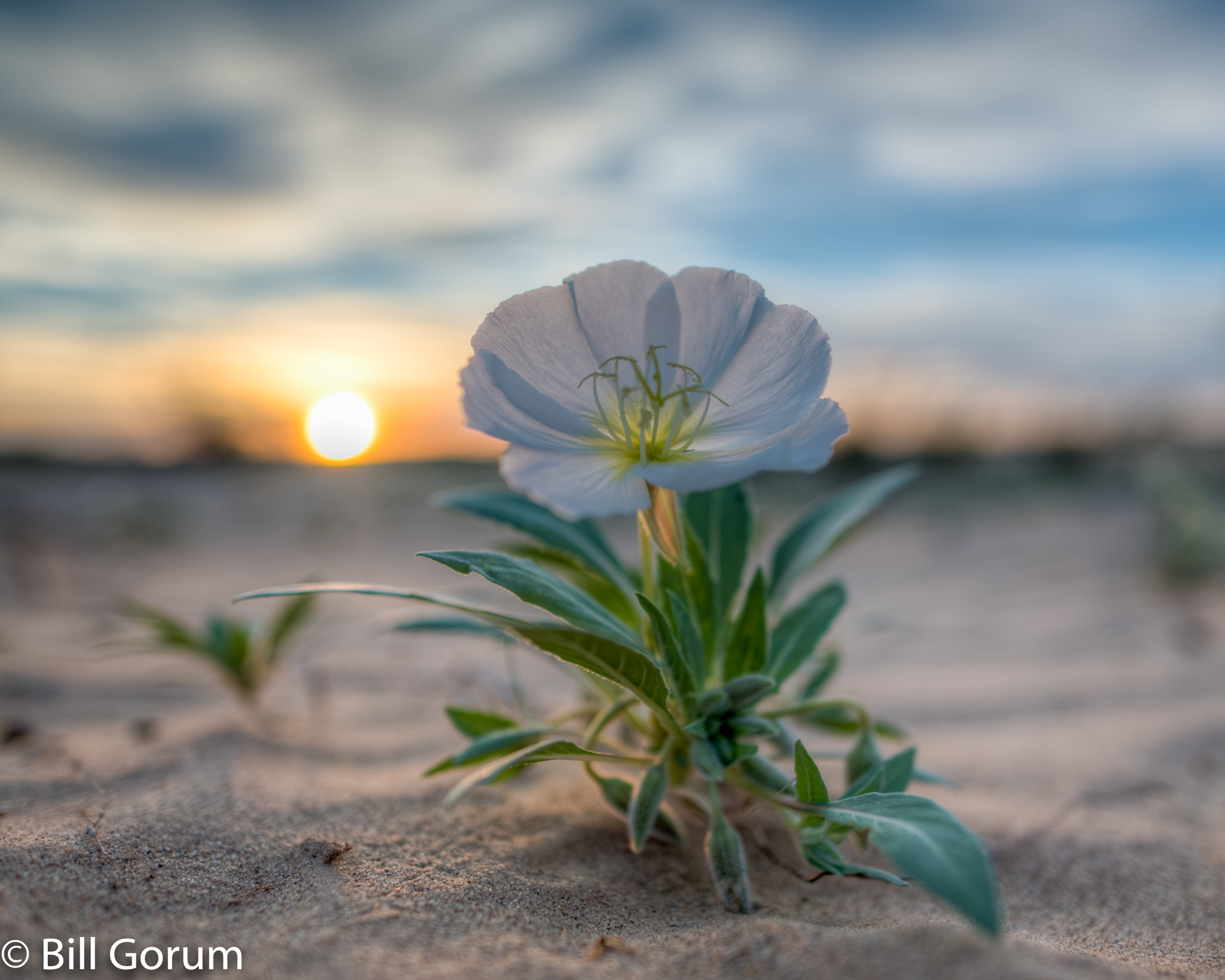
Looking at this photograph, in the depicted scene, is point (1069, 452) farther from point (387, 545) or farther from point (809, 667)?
point (809, 667)

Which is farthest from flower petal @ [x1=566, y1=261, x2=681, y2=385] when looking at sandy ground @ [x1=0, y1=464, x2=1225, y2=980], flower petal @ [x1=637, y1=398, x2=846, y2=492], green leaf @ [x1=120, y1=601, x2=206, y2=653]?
green leaf @ [x1=120, y1=601, x2=206, y2=653]

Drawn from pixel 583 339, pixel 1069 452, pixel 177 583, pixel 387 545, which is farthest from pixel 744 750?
pixel 1069 452

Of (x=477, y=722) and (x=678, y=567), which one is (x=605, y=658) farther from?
(x=477, y=722)

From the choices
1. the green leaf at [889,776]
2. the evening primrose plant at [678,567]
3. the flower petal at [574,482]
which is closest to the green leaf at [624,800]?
the evening primrose plant at [678,567]

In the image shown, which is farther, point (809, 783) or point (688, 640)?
point (688, 640)

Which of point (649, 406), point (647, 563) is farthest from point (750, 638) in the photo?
point (649, 406)

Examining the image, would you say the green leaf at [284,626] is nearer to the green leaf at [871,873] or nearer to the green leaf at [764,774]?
the green leaf at [764,774]
